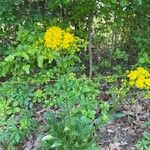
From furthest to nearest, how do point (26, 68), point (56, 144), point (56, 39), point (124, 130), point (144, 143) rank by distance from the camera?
point (26, 68)
point (124, 130)
point (144, 143)
point (56, 144)
point (56, 39)

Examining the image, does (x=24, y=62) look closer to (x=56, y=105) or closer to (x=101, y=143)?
(x=56, y=105)

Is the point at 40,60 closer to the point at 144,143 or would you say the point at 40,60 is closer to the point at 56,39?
the point at 56,39

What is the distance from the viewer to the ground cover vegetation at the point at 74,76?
4418 mm

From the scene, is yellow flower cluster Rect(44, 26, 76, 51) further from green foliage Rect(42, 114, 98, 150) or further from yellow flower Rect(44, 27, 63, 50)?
green foliage Rect(42, 114, 98, 150)

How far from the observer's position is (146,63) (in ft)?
16.2

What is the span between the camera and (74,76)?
4859mm

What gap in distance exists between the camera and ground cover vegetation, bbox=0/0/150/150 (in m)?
4.42

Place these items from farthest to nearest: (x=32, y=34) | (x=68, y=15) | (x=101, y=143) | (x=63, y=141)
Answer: (x=68, y=15)
(x=32, y=34)
(x=101, y=143)
(x=63, y=141)

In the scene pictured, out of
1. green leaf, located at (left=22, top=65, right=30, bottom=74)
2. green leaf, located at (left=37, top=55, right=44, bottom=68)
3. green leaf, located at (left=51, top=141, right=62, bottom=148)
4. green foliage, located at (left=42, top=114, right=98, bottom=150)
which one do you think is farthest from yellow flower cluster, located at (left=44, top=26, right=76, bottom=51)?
green leaf, located at (left=22, top=65, right=30, bottom=74)

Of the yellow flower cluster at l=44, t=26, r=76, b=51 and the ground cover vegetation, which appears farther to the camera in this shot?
the ground cover vegetation

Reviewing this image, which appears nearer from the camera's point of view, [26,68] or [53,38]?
[53,38]

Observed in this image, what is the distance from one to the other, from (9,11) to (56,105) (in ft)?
3.82

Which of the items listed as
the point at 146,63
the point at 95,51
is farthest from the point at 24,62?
the point at 146,63

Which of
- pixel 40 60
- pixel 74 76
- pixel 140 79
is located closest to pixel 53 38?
pixel 140 79
